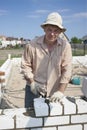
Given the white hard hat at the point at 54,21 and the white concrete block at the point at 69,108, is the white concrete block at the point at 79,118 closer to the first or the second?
the white concrete block at the point at 69,108

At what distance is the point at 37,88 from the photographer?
3564mm

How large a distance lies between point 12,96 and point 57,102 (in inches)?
231

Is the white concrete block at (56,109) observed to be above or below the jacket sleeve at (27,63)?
below

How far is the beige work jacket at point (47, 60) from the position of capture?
11.5 ft

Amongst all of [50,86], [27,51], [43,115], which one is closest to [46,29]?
[27,51]

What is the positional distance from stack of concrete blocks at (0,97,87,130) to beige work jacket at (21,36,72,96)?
0.53m

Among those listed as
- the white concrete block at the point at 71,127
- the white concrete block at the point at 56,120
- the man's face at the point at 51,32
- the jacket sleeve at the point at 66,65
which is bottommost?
the white concrete block at the point at 71,127

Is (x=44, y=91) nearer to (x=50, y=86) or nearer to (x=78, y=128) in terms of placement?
(x=50, y=86)

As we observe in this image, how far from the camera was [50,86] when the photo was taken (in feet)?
12.1

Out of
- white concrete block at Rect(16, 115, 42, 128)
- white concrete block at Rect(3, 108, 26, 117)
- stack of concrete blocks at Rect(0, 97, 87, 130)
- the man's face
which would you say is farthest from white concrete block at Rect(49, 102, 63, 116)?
the man's face

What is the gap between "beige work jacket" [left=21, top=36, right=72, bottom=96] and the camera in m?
3.50

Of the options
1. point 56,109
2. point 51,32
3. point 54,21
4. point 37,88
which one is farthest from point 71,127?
point 54,21

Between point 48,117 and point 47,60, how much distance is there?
80 cm

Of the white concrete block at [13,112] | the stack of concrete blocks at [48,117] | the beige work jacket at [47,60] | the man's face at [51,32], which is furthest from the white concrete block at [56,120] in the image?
the man's face at [51,32]
